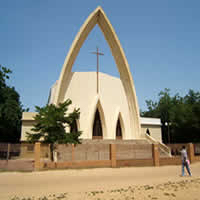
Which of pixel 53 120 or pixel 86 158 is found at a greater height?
pixel 53 120

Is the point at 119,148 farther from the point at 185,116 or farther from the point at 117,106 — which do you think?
the point at 185,116

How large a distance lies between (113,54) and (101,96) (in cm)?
558

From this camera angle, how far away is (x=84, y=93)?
23.3 m

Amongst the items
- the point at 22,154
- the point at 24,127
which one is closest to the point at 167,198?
the point at 22,154

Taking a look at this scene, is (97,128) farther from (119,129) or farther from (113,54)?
(113,54)

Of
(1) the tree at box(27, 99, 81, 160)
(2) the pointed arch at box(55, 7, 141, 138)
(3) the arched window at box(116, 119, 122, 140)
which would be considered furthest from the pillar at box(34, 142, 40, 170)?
(3) the arched window at box(116, 119, 122, 140)

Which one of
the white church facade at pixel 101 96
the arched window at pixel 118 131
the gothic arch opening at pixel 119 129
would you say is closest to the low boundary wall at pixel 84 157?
the white church facade at pixel 101 96

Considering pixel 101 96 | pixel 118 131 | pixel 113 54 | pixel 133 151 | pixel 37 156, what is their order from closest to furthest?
pixel 37 156, pixel 133 151, pixel 101 96, pixel 118 131, pixel 113 54

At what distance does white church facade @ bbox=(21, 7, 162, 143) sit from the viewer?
2256cm

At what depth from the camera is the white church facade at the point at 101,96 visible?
22.6m

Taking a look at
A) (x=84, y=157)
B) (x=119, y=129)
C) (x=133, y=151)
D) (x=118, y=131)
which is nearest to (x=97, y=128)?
(x=118, y=131)

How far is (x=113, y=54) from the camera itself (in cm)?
2584

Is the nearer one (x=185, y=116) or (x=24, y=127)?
(x=24, y=127)

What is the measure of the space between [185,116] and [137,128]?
289 inches
